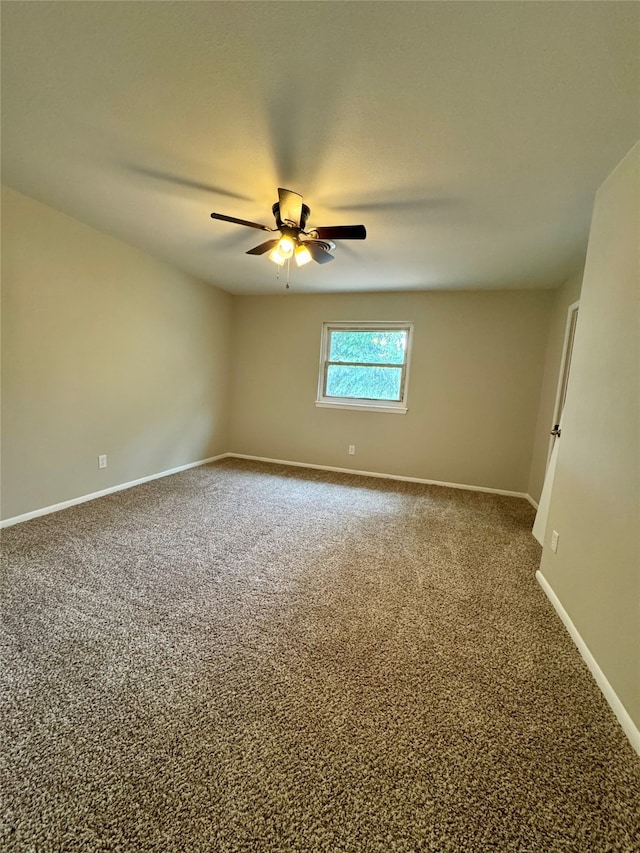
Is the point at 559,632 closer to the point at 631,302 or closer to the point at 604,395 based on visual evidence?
the point at 604,395

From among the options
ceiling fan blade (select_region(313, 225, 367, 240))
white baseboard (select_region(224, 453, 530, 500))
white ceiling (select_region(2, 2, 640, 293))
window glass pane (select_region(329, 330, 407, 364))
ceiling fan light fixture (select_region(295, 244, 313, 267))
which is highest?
white ceiling (select_region(2, 2, 640, 293))

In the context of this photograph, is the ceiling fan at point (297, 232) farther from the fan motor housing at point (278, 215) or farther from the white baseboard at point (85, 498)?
the white baseboard at point (85, 498)

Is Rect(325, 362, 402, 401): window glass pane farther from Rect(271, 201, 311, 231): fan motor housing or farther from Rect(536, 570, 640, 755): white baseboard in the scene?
Rect(536, 570, 640, 755): white baseboard

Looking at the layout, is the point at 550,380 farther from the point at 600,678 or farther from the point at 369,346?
the point at 600,678

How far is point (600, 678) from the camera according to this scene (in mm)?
1393

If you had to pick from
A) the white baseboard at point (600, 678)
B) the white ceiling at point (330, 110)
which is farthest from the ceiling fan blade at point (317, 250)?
the white baseboard at point (600, 678)

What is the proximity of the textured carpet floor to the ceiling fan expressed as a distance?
6.91 feet

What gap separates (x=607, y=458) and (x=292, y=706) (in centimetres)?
172

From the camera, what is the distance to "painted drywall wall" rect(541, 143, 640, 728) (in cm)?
130

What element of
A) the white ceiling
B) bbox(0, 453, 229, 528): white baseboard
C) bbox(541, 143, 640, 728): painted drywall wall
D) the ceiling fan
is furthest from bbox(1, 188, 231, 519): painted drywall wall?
bbox(541, 143, 640, 728): painted drywall wall

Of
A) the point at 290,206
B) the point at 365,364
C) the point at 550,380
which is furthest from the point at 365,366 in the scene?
the point at 290,206

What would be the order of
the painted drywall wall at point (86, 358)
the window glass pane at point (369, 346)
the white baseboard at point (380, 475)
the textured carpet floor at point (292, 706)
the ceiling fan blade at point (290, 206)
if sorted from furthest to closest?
1. the window glass pane at point (369, 346)
2. the white baseboard at point (380, 475)
3. the painted drywall wall at point (86, 358)
4. the ceiling fan blade at point (290, 206)
5. the textured carpet floor at point (292, 706)

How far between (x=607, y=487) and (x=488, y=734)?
1135 mm

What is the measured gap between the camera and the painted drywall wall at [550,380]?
323 cm
